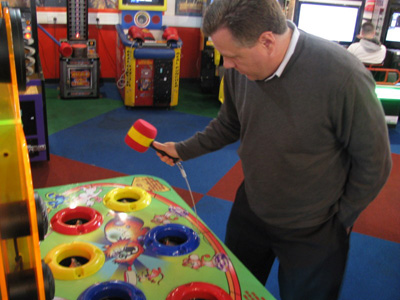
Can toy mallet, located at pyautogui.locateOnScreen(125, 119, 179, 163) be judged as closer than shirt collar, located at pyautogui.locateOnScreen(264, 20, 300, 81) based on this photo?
No

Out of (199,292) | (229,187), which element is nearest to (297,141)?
(199,292)

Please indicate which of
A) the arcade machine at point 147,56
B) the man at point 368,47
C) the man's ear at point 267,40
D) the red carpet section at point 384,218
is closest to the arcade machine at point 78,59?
the arcade machine at point 147,56

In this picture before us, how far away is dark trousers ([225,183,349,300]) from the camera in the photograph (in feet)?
4.61

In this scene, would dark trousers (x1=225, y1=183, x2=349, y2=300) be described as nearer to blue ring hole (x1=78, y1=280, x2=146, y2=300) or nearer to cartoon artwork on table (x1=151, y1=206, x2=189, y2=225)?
cartoon artwork on table (x1=151, y1=206, x2=189, y2=225)

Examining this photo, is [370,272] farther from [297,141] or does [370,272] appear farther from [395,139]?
[395,139]

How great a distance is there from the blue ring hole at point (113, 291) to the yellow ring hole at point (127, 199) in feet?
1.41

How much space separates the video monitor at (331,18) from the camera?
5.71m

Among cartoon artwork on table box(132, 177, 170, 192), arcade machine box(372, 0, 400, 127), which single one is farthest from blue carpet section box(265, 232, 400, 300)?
arcade machine box(372, 0, 400, 127)

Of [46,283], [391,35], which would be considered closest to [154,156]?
[46,283]

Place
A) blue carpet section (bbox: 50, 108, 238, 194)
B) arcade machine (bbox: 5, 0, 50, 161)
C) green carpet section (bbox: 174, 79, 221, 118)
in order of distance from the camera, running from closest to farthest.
Answer: arcade machine (bbox: 5, 0, 50, 161) < blue carpet section (bbox: 50, 108, 238, 194) < green carpet section (bbox: 174, 79, 221, 118)

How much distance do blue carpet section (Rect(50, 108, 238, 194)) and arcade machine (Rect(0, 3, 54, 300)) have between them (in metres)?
2.74

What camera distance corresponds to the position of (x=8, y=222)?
1.71 feet

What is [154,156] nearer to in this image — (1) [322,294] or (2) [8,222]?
(1) [322,294]

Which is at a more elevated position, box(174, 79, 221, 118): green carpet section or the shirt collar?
the shirt collar
